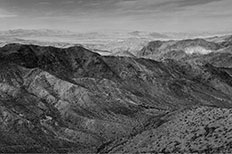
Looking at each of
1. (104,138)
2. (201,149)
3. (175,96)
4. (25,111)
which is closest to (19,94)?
(25,111)

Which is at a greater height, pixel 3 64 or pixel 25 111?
pixel 3 64

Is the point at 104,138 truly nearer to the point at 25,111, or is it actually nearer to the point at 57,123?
the point at 57,123

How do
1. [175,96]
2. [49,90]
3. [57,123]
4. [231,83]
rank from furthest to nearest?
[231,83] < [175,96] < [49,90] < [57,123]

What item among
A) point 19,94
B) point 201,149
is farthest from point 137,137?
point 19,94

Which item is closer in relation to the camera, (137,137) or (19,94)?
(137,137)

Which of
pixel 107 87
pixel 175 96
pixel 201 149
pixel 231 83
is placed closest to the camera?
pixel 201 149

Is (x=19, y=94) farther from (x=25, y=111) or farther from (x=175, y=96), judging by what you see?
(x=175, y=96)
